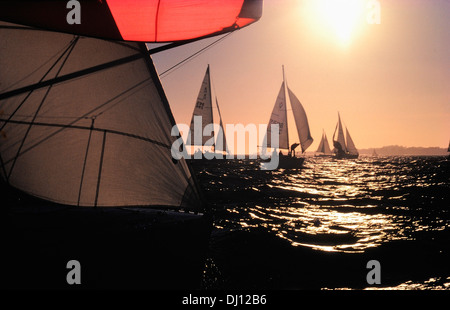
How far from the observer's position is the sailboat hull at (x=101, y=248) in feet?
12.8

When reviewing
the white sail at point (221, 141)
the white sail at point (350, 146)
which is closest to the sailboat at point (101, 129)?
the white sail at point (221, 141)

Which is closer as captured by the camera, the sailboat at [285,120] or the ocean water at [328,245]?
the ocean water at [328,245]

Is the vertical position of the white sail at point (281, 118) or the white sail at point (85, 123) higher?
the white sail at point (281, 118)

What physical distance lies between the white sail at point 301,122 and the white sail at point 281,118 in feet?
7.15

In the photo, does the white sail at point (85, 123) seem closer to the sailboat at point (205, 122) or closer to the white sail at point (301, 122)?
the sailboat at point (205, 122)

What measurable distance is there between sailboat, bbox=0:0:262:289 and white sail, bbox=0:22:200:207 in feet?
0.07

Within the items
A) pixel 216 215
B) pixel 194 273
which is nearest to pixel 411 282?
pixel 194 273

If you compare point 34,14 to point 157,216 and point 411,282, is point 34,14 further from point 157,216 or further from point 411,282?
point 411,282

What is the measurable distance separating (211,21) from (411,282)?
23.8ft

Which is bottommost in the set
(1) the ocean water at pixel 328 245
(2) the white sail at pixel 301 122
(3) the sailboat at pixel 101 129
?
(1) the ocean water at pixel 328 245

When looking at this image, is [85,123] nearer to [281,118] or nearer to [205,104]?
[205,104]

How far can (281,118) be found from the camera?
46.1 m

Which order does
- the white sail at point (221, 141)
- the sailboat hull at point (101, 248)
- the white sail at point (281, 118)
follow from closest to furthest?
the sailboat hull at point (101, 248)
the white sail at point (281, 118)
the white sail at point (221, 141)

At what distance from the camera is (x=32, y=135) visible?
6.10m
